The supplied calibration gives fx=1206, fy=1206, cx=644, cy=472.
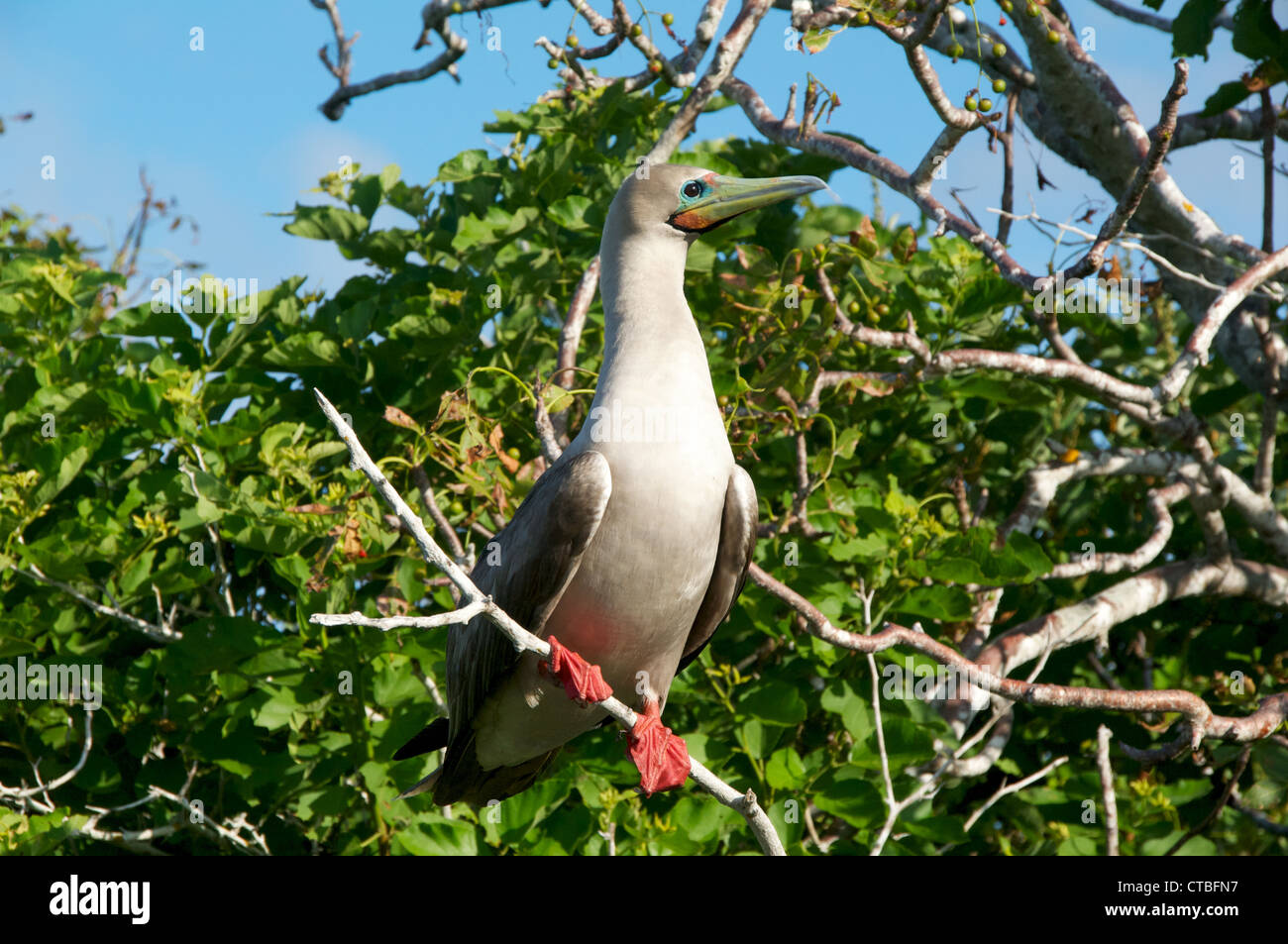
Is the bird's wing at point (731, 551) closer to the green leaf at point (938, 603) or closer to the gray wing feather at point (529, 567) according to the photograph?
the gray wing feather at point (529, 567)

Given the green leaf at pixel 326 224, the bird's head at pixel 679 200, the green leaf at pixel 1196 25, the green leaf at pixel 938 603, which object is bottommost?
the green leaf at pixel 938 603

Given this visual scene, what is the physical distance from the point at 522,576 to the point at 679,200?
4.72ft

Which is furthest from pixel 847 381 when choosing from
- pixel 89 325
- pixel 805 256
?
pixel 89 325

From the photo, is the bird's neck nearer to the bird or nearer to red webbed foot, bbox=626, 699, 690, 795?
the bird

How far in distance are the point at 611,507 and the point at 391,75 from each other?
5.62 m

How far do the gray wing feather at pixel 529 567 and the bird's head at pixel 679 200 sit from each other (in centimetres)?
97

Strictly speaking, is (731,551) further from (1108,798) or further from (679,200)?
(1108,798)

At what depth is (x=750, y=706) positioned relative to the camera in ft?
16.5

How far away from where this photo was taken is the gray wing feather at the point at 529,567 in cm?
379

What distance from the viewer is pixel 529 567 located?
13.0ft

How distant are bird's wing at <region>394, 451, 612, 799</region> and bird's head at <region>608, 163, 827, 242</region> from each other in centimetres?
96

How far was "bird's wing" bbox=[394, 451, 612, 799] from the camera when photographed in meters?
3.80

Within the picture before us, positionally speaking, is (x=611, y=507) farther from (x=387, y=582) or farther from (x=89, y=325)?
(x=89, y=325)

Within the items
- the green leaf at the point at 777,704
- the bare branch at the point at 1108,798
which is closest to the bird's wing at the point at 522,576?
the green leaf at the point at 777,704
